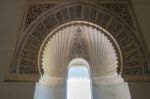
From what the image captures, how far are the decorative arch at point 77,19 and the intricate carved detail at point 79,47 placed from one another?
370 mm

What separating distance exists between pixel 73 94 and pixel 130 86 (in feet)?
3.00

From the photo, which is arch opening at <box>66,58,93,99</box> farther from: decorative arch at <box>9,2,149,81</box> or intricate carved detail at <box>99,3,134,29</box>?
intricate carved detail at <box>99,3,134,29</box>

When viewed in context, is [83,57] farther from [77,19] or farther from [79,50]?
[77,19]

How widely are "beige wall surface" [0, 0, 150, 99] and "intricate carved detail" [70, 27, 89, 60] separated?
86 cm

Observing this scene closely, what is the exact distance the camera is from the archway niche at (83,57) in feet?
7.94

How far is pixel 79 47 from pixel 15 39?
0.98 meters

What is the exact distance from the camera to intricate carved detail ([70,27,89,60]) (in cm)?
286

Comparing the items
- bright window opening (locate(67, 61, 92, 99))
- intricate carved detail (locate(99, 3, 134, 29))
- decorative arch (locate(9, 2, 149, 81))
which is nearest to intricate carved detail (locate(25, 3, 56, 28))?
decorative arch (locate(9, 2, 149, 81))

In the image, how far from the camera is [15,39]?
2.35 meters

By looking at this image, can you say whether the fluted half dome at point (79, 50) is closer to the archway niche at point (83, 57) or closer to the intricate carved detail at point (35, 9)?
the archway niche at point (83, 57)

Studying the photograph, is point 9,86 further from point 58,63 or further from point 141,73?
point 141,73

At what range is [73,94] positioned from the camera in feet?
8.92

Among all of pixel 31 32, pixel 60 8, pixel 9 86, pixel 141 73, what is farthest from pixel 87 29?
pixel 9 86

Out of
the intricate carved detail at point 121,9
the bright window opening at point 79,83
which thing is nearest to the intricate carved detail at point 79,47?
the bright window opening at point 79,83
